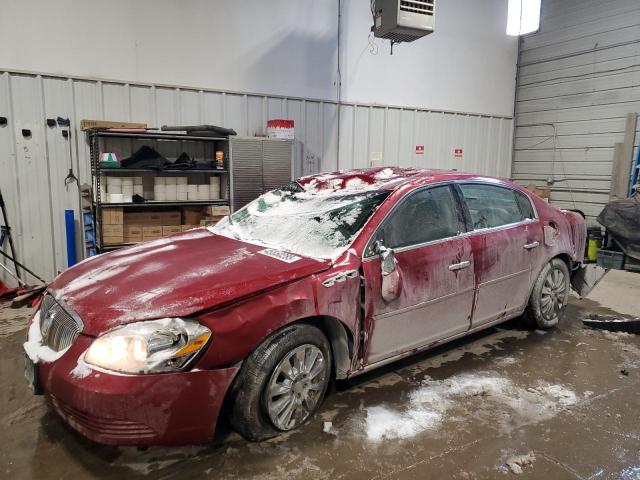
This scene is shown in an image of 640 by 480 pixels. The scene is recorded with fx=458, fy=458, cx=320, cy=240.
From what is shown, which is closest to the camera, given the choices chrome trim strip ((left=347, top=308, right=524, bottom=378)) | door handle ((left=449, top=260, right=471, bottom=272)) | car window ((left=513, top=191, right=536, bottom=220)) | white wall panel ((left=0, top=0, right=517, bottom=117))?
chrome trim strip ((left=347, top=308, right=524, bottom=378))

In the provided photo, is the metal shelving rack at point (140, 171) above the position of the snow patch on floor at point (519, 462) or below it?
above

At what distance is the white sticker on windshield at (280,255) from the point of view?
8.54ft

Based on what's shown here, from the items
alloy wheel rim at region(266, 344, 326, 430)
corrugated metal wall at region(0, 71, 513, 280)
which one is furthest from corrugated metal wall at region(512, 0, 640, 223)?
alloy wheel rim at region(266, 344, 326, 430)

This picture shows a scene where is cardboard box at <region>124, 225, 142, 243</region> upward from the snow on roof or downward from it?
downward

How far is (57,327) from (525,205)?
352 centimetres

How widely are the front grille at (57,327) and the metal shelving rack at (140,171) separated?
8.87ft

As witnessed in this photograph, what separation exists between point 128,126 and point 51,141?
936 millimetres

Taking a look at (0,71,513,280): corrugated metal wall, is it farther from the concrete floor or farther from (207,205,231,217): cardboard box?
the concrete floor

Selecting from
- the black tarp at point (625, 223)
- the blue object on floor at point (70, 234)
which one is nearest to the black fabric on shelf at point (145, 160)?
the blue object on floor at point (70, 234)

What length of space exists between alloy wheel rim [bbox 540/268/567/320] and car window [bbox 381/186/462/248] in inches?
54.0

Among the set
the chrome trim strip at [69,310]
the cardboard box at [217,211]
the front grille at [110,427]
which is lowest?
the front grille at [110,427]

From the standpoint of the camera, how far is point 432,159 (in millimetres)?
8273

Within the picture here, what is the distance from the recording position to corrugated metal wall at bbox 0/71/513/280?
5148mm

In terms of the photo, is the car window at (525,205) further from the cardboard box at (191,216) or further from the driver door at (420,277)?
the cardboard box at (191,216)
